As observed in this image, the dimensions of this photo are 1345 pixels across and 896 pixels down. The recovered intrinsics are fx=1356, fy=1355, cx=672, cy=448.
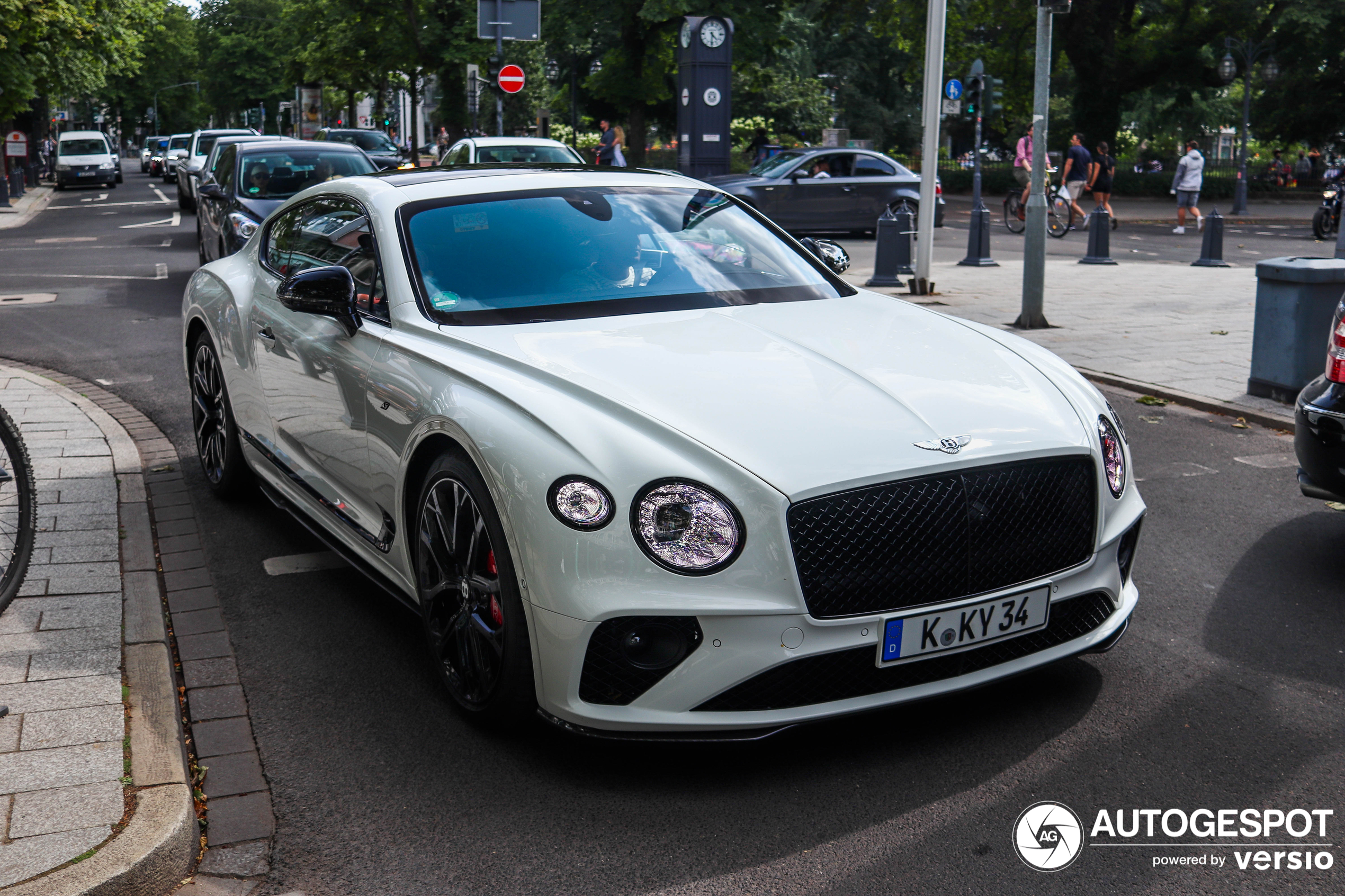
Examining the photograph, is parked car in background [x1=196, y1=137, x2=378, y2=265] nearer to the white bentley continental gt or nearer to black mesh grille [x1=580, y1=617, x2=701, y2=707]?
the white bentley continental gt

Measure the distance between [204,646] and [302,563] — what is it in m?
0.99

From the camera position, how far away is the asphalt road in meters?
3.04

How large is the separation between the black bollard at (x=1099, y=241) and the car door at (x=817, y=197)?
19.1ft

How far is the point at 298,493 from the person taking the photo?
17.0ft

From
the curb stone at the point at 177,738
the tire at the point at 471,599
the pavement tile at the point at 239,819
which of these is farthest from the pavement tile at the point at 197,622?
the pavement tile at the point at 239,819

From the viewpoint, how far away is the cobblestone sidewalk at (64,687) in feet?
10.1

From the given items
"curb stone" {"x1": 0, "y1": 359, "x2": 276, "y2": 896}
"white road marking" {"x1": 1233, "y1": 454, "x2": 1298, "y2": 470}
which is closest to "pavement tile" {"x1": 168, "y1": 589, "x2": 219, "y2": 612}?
"curb stone" {"x1": 0, "y1": 359, "x2": 276, "y2": 896}

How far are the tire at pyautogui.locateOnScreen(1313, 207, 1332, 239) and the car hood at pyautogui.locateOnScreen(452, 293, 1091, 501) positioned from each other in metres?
22.9

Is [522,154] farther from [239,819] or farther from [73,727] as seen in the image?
[239,819]

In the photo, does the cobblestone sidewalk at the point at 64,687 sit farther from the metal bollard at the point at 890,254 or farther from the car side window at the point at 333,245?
the metal bollard at the point at 890,254

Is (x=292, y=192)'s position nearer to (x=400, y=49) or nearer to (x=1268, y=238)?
(x=1268, y=238)

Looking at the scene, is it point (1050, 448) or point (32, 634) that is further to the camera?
point (32, 634)

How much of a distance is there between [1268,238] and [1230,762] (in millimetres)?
24487

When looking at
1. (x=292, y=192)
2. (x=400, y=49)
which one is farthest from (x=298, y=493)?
(x=400, y=49)
